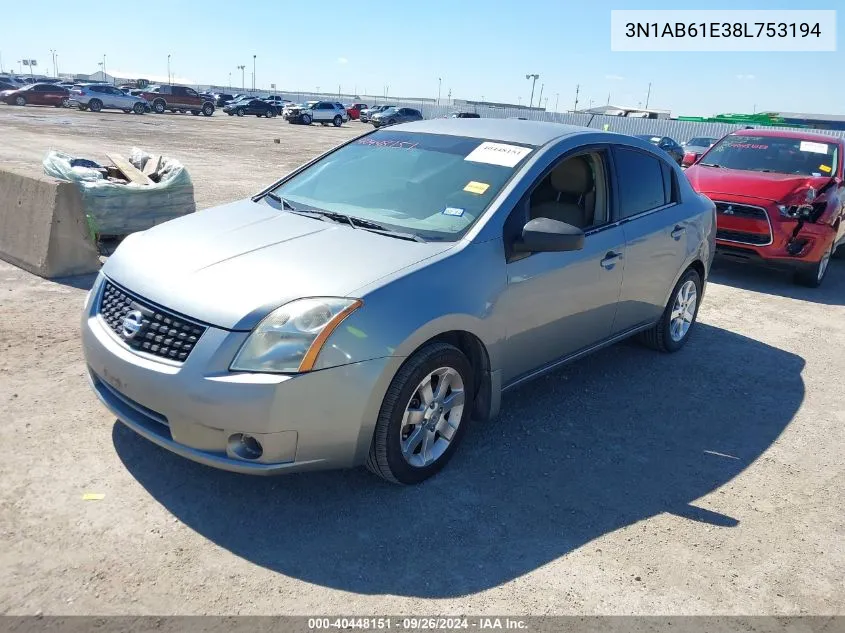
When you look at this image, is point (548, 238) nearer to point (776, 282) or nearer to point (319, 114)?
point (776, 282)

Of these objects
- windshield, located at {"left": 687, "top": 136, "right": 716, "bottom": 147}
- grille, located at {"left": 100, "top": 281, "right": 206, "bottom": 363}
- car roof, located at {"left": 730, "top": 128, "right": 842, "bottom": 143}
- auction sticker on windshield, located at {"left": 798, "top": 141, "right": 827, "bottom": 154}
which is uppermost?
windshield, located at {"left": 687, "top": 136, "right": 716, "bottom": 147}

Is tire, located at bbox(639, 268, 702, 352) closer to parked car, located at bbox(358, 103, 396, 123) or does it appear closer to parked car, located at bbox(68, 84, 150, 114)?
parked car, located at bbox(68, 84, 150, 114)

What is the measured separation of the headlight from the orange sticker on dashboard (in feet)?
4.21

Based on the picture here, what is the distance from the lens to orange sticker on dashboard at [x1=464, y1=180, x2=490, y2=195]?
392 centimetres

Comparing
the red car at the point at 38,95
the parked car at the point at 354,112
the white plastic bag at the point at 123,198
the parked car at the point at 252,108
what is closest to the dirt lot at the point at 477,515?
the white plastic bag at the point at 123,198

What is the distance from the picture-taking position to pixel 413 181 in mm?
4176

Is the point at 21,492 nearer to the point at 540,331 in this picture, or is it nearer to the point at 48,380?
the point at 48,380

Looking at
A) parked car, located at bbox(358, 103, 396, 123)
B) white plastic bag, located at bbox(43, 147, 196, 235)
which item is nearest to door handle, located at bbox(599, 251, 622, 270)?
white plastic bag, located at bbox(43, 147, 196, 235)

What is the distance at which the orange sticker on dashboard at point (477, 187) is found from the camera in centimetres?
392

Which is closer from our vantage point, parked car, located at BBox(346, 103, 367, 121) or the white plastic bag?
the white plastic bag

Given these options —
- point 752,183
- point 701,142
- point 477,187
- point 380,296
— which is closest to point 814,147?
point 752,183

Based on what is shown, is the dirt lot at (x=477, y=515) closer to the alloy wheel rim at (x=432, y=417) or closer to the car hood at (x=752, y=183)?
the alloy wheel rim at (x=432, y=417)

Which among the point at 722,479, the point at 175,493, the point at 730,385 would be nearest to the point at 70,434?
the point at 175,493

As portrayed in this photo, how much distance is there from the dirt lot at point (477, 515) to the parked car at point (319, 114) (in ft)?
137
